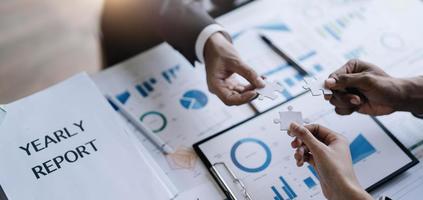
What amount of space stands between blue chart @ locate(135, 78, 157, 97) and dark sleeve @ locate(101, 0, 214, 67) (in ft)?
0.37

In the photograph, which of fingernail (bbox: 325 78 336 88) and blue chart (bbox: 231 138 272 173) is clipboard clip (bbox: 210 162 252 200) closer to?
blue chart (bbox: 231 138 272 173)

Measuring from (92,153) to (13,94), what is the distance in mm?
1226

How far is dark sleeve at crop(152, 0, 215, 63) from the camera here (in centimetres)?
Answer: 119

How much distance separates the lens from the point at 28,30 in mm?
2279

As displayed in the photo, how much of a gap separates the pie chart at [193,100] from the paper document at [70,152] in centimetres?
21

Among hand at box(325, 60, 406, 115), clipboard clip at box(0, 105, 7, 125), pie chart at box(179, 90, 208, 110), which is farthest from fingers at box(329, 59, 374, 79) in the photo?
clipboard clip at box(0, 105, 7, 125)

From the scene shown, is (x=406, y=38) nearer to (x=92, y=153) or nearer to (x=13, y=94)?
(x=92, y=153)

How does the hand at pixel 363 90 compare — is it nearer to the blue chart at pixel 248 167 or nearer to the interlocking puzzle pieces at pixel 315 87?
the interlocking puzzle pieces at pixel 315 87

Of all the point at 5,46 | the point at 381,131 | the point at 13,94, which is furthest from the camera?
the point at 5,46

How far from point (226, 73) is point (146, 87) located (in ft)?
0.69

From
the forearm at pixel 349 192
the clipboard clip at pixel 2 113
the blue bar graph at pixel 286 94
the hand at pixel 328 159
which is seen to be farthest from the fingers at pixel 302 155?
the clipboard clip at pixel 2 113

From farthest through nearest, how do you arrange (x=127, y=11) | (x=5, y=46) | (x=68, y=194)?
(x=5, y=46) < (x=127, y=11) < (x=68, y=194)

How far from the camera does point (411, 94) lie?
3.45 ft

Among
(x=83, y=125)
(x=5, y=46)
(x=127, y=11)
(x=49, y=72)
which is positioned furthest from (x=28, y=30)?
(x=83, y=125)
